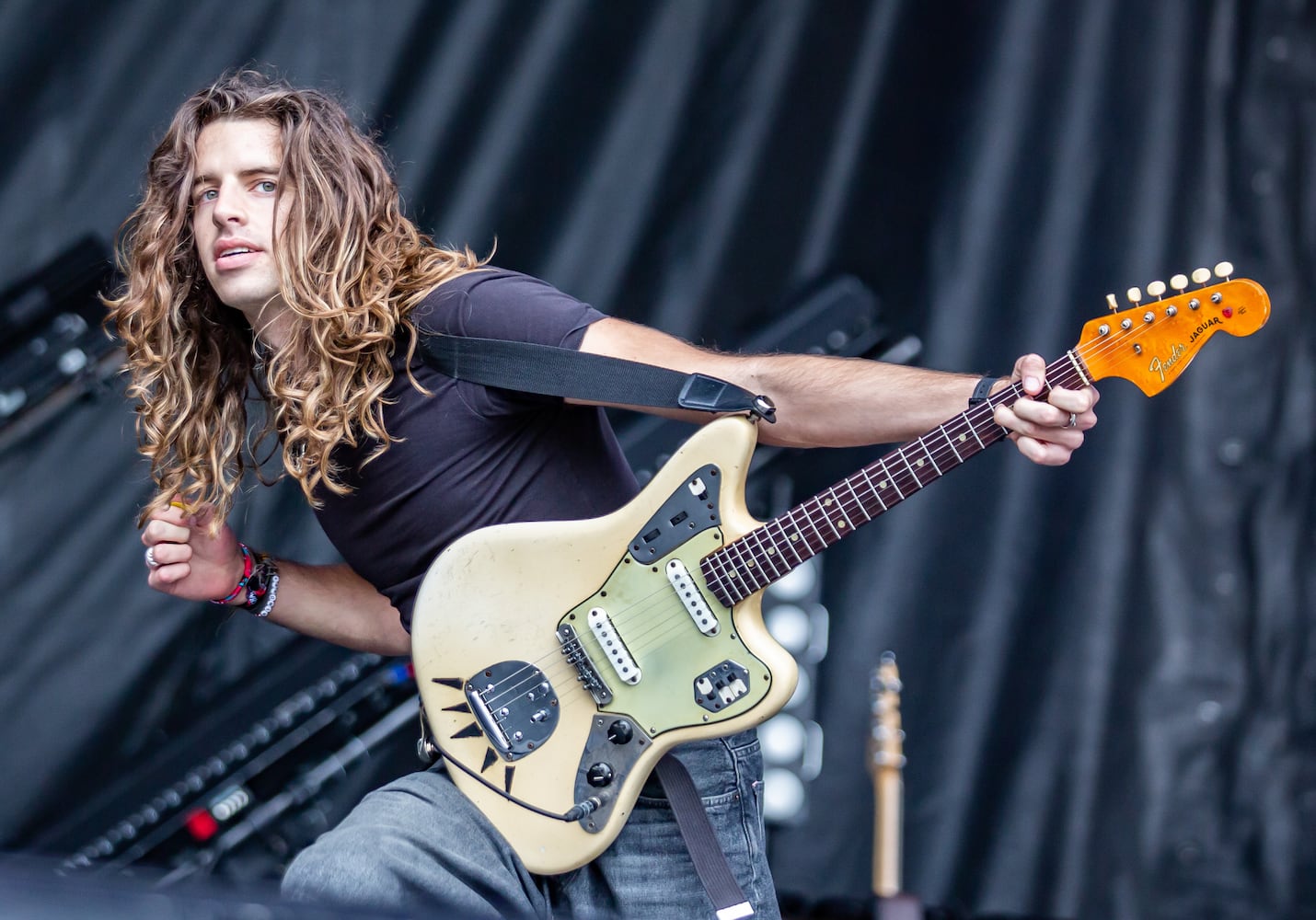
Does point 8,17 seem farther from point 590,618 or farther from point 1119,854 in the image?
point 1119,854

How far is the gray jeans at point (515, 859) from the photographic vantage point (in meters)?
1.46

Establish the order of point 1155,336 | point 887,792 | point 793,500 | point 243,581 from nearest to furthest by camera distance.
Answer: point 1155,336 < point 243,581 < point 887,792 < point 793,500

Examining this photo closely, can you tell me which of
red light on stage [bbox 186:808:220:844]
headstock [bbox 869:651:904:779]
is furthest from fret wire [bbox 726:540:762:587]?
red light on stage [bbox 186:808:220:844]

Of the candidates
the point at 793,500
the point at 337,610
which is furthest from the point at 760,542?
the point at 793,500

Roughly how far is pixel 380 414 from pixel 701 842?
29.9 inches

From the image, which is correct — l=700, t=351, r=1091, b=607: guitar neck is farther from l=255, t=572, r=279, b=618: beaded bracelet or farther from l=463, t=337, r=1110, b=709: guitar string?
l=255, t=572, r=279, b=618: beaded bracelet

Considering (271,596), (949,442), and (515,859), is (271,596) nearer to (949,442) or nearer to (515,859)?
(515,859)

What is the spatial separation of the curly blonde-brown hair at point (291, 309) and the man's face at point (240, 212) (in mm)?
22

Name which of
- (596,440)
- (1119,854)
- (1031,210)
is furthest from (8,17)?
(1119,854)

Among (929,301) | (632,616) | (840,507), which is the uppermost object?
(929,301)

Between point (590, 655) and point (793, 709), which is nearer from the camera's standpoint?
point (590, 655)

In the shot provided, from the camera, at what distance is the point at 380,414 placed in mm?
1716

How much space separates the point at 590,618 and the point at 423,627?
25 centimetres

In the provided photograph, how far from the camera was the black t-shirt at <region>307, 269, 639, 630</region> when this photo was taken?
5.67ft
